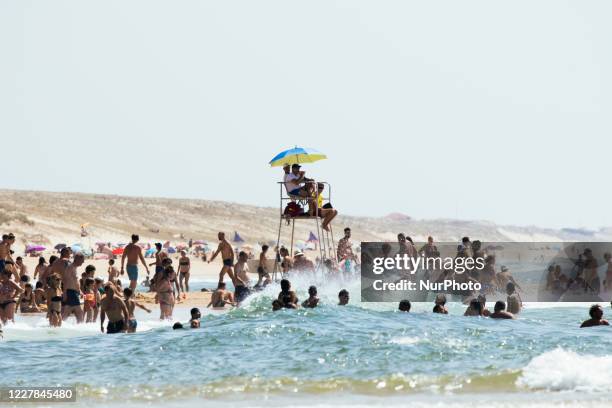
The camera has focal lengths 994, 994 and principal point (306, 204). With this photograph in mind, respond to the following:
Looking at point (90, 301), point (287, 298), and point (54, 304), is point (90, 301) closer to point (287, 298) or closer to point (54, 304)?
point (54, 304)

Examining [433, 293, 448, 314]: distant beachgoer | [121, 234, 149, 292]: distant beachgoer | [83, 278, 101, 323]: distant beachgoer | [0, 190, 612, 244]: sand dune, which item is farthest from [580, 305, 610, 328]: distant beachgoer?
[0, 190, 612, 244]: sand dune

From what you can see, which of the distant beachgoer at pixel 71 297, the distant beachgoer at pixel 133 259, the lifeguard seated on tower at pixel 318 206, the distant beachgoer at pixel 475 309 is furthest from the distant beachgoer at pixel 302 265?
the distant beachgoer at pixel 71 297

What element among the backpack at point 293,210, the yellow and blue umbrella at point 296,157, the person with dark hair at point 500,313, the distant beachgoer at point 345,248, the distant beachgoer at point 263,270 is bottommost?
the person with dark hair at point 500,313

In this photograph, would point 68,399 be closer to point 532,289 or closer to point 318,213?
point 318,213

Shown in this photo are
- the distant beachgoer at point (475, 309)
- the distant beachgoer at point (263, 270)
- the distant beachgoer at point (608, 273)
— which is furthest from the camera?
the distant beachgoer at point (263, 270)

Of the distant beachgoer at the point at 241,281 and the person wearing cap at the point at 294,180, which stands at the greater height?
the person wearing cap at the point at 294,180

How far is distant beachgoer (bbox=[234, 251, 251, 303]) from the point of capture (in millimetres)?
23828

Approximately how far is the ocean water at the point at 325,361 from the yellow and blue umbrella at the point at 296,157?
4336 millimetres

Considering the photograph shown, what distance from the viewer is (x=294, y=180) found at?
73.1ft

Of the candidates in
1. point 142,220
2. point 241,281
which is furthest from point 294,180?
point 142,220

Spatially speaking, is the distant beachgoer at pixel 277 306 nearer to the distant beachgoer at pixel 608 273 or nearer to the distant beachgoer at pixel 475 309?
the distant beachgoer at pixel 475 309

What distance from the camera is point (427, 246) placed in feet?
74.9

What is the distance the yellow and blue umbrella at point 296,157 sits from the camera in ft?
73.9

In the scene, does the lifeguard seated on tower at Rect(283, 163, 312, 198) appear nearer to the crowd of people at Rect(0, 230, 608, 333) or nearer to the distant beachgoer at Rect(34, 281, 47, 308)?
the crowd of people at Rect(0, 230, 608, 333)
